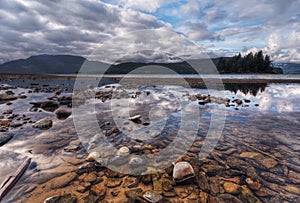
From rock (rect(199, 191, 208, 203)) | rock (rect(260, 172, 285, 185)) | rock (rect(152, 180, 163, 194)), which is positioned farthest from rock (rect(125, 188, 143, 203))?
rock (rect(260, 172, 285, 185))

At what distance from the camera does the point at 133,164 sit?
3.97 meters

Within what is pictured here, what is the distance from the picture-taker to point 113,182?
338 cm

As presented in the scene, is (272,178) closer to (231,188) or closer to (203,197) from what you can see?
(231,188)

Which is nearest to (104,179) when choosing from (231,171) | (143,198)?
(143,198)

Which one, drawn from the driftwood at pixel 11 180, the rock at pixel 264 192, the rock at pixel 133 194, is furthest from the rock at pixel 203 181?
the driftwood at pixel 11 180

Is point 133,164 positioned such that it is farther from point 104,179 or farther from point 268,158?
point 268,158

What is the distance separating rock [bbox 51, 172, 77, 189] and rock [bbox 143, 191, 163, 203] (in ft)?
5.75

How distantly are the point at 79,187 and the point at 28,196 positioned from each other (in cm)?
88

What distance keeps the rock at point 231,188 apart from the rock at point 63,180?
11.2 feet

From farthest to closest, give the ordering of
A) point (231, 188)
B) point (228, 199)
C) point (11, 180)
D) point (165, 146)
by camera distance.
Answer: point (165, 146)
point (231, 188)
point (11, 180)
point (228, 199)

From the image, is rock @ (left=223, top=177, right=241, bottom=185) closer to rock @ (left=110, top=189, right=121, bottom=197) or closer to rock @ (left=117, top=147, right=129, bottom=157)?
rock @ (left=110, top=189, right=121, bottom=197)

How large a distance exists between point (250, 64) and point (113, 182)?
102 m

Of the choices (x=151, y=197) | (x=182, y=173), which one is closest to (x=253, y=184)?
(x=182, y=173)

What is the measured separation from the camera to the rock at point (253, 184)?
3.24 metres
